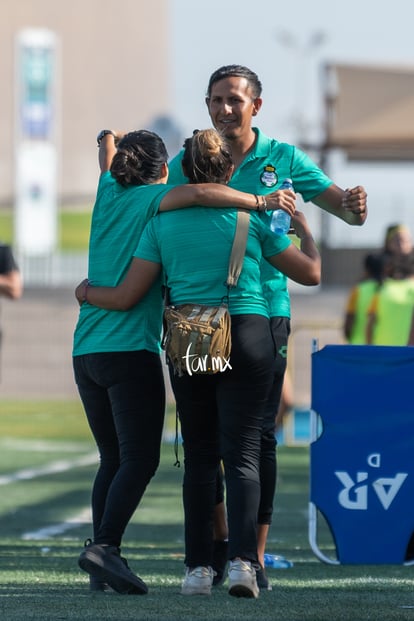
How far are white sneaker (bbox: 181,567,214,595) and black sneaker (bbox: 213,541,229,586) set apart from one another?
0.43 meters

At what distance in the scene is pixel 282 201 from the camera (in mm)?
6008

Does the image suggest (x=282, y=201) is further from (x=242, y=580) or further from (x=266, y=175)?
(x=242, y=580)

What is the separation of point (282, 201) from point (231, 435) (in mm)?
872

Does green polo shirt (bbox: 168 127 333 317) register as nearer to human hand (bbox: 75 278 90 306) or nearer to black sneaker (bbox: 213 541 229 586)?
human hand (bbox: 75 278 90 306)

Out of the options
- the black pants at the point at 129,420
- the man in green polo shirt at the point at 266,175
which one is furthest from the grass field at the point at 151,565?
the man in green polo shirt at the point at 266,175

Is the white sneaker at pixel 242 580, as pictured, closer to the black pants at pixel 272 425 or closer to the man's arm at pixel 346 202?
the black pants at pixel 272 425

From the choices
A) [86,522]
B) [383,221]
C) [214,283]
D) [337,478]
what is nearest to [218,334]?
[214,283]

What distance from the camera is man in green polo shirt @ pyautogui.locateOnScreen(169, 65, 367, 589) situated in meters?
6.42

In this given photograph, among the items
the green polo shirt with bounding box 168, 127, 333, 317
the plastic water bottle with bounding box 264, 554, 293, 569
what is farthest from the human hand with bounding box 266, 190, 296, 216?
the plastic water bottle with bounding box 264, 554, 293, 569

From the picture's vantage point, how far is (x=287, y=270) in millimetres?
6027

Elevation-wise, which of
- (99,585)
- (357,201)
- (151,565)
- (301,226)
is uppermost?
(357,201)

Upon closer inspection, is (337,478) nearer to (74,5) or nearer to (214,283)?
(214,283)

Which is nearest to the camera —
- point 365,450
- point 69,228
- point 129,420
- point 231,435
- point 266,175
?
point 231,435

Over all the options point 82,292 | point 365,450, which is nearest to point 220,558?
point 365,450
